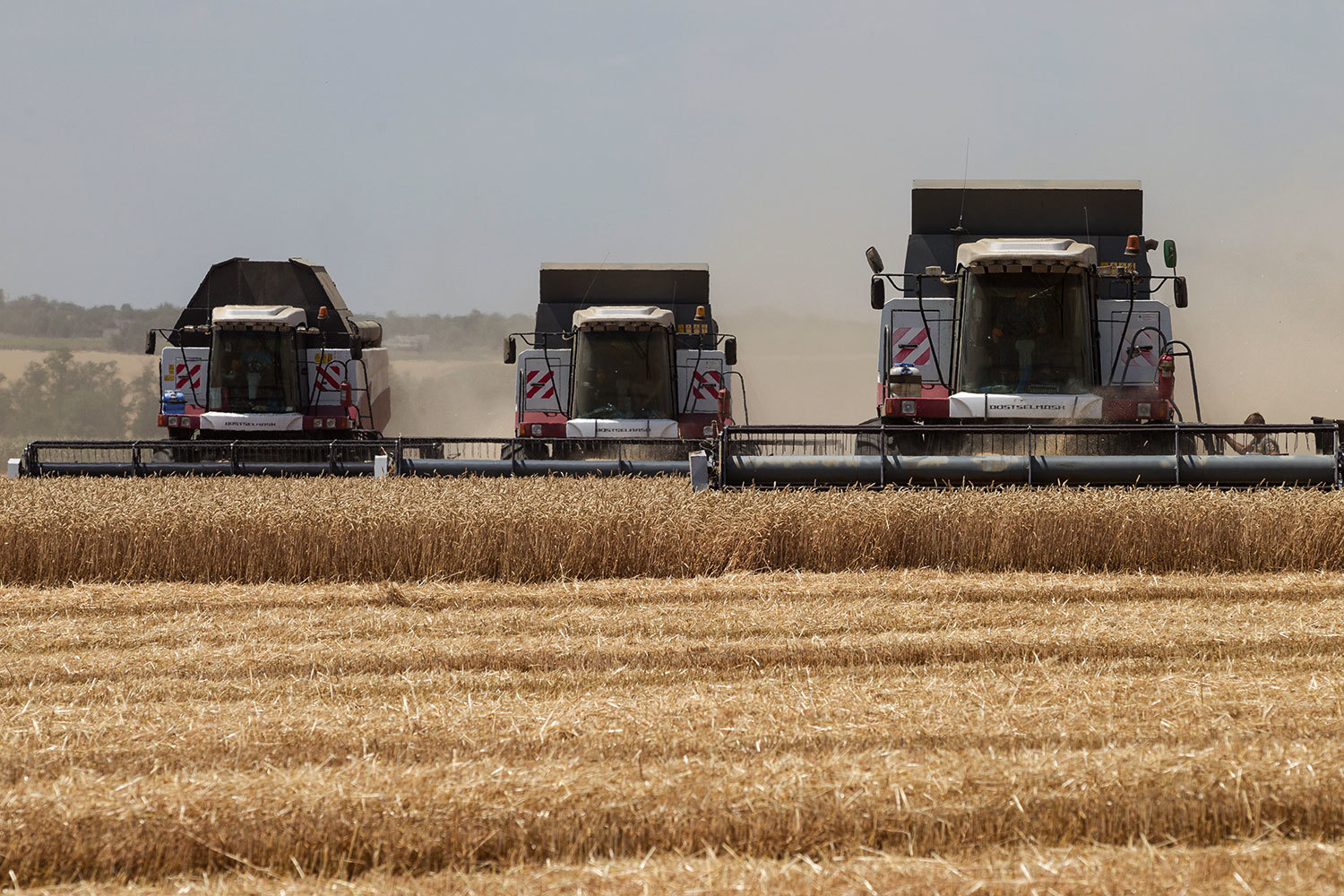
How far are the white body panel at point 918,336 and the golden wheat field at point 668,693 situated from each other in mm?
2742

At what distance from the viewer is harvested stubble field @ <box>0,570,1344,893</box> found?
3.06 metres

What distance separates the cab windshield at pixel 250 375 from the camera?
1520 centimetres

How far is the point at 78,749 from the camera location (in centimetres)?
382

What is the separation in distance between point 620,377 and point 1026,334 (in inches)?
201

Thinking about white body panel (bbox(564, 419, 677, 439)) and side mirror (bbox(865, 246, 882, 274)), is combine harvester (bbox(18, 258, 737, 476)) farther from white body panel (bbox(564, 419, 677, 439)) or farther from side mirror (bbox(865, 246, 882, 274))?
side mirror (bbox(865, 246, 882, 274))

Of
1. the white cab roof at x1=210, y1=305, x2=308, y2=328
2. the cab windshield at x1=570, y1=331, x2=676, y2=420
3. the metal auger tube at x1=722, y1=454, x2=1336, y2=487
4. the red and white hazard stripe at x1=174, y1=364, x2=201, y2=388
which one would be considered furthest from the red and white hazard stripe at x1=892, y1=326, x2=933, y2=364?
the red and white hazard stripe at x1=174, y1=364, x2=201, y2=388

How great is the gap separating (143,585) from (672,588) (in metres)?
2.91

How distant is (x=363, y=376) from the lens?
1641 centimetres

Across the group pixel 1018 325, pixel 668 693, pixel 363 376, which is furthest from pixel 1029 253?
pixel 363 376

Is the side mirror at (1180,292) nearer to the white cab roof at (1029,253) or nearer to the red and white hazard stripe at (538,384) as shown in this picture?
the white cab roof at (1029,253)

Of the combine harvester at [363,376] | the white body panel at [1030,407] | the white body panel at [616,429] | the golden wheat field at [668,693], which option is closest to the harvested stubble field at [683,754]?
the golden wheat field at [668,693]

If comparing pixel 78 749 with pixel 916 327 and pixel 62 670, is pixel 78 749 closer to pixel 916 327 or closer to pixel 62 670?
pixel 62 670

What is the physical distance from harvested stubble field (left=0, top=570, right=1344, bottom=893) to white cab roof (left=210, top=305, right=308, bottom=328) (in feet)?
31.2

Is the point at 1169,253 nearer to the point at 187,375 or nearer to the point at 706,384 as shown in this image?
the point at 706,384
